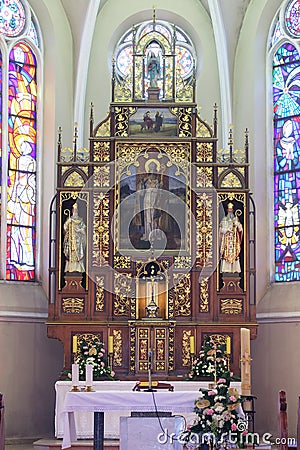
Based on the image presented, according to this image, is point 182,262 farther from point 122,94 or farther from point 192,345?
point 122,94

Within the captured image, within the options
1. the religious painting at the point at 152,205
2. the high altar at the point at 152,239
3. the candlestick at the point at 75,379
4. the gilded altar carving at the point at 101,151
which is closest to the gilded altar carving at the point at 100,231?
the high altar at the point at 152,239

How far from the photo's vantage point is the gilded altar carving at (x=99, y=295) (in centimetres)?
1958

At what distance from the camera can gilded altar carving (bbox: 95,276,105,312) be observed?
771 inches

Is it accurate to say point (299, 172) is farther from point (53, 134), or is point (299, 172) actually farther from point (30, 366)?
point (30, 366)

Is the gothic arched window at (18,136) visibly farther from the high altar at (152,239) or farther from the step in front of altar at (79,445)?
the step in front of altar at (79,445)

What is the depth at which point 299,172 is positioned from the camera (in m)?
20.7

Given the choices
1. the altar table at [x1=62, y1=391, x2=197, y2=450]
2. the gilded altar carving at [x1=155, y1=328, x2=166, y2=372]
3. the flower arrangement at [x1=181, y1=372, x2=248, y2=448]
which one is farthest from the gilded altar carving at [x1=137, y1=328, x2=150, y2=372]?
the flower arrangement at [x1=181, y1=372, x2=248, y2=448]

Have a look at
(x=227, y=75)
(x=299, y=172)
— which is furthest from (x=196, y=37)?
(x=299, y=172)

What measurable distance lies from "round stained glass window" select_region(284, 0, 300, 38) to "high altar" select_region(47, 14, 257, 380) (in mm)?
2753

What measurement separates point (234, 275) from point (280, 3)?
599cm

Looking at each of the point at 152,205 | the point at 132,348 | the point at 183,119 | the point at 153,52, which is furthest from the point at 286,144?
the point at 132,348

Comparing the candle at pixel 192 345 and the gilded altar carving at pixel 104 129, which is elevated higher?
the gilded altar carving at pixel 104 129

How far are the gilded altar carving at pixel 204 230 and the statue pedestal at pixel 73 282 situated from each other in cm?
226

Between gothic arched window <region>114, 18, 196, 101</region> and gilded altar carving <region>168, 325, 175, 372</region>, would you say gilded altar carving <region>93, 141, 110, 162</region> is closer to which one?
gothic arched window <region>114, 18, 196, 101</region>
